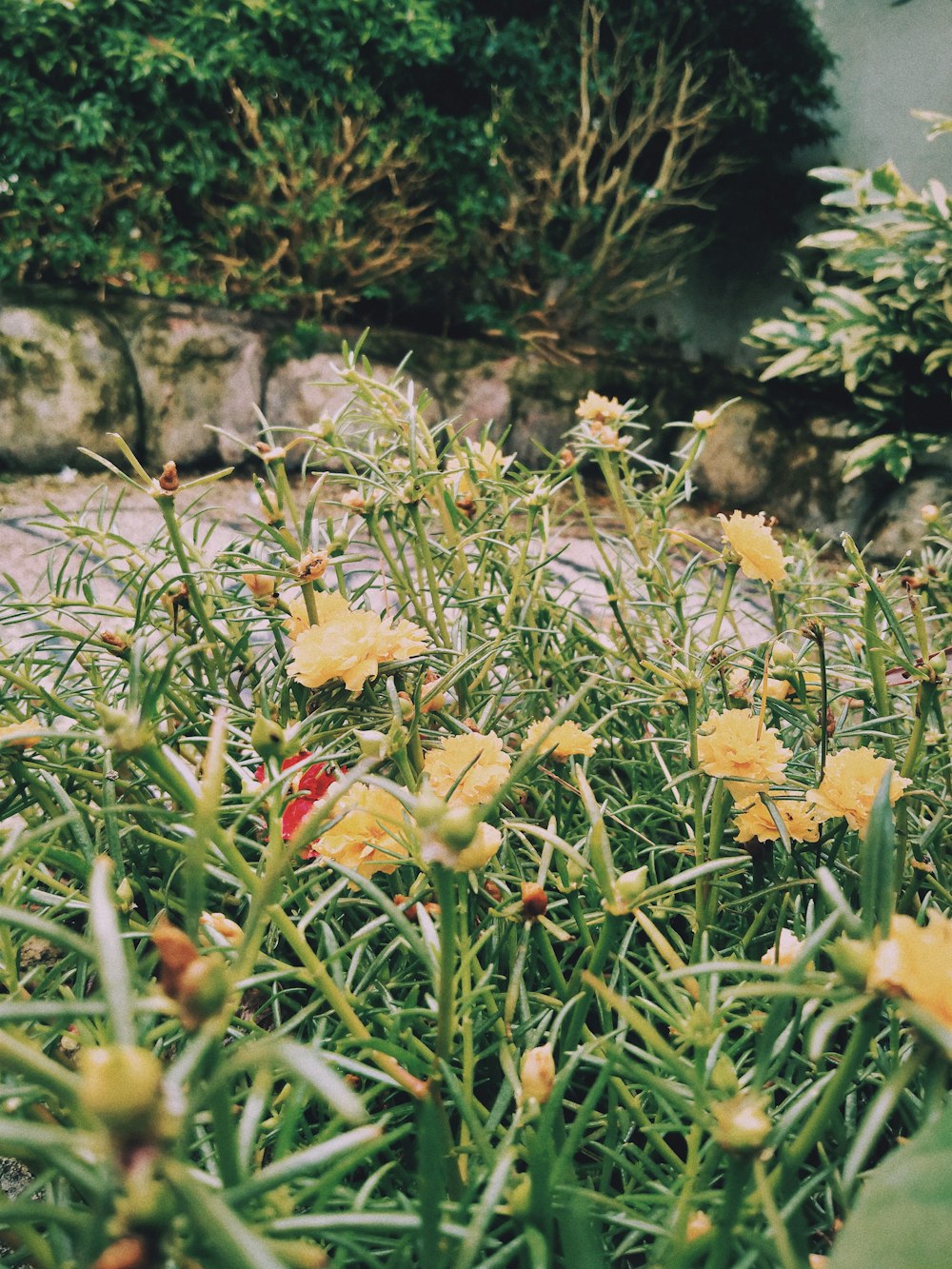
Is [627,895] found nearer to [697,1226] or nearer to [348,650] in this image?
[697,1226]

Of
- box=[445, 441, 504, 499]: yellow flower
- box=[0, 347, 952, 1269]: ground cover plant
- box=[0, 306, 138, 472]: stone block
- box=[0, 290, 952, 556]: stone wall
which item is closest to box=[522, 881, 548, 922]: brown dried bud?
box=[0, 347, 952, 1269]: ground cover plant

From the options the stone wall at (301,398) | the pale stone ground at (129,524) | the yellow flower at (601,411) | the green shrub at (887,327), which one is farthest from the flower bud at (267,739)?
the green shrub at (887,327)

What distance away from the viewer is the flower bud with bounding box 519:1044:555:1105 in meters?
0.35

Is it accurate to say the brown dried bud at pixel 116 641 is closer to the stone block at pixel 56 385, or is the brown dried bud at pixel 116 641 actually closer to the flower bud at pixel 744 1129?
the flower bud at pixel 744 1129

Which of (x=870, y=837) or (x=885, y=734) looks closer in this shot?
(x=870, y=837)

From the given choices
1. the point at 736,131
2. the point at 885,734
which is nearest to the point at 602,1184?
the point at 885,734

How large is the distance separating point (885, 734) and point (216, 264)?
10.4 ft

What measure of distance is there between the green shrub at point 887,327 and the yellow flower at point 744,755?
8.24 feet

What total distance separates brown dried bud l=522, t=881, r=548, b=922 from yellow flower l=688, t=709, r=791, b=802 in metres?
0.17

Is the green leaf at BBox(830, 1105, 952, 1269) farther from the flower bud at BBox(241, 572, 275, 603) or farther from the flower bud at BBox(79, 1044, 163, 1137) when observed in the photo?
the flower bud at BBox(241, 572, 275, 603)

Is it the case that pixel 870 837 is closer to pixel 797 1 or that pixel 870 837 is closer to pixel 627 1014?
pixel 627 1014

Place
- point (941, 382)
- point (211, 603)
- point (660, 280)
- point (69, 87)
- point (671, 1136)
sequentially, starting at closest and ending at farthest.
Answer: point (671, 1136) < point (211, 603) < point (69, 87) < point (941, 382) < point (660, 280)

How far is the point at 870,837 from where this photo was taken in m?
0.32

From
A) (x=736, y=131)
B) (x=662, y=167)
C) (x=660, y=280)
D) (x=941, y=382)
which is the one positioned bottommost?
(x=941, y=382)
